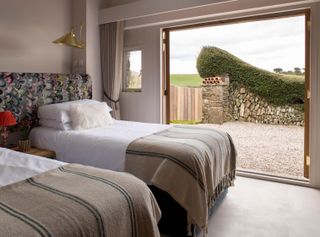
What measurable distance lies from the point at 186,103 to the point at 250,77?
192 cm

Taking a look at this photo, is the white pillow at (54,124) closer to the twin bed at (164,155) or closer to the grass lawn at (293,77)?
the twin bed at (164,155)

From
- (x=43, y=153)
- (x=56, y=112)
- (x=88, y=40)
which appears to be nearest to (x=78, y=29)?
(x=88, y=40)

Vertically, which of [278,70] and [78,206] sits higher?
[278,70]

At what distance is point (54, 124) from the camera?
3152 mm

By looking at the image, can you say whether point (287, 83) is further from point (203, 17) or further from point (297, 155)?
point (203, 17)

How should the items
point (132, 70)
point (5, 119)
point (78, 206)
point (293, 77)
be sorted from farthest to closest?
point (293, 77) → point (132, 70) → point (5, 119) → point (78, 206)

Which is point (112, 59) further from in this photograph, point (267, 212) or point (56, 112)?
point (267, 212)

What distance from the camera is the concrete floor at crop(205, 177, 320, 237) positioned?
2.27 m

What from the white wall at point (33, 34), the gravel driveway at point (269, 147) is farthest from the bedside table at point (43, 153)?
the gravel driveway at point (269, 147)

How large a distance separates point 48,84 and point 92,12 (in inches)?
56.2

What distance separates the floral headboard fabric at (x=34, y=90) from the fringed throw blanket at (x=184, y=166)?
68.1 inches

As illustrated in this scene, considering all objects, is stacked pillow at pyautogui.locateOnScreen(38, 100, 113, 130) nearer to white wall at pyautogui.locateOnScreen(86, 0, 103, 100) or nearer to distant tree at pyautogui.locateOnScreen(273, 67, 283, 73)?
white wall at pyautogui.locateOnScreen(86, 0, 103, 100)

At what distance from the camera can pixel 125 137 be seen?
8.30 ft

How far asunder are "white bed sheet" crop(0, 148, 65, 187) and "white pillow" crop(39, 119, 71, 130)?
→ 1.12 meters
